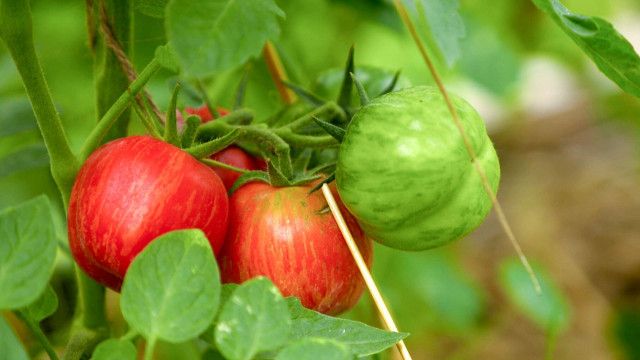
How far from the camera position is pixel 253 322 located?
0.47m

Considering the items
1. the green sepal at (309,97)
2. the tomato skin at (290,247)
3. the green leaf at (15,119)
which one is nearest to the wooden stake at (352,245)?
the tomato skin at (290,247)

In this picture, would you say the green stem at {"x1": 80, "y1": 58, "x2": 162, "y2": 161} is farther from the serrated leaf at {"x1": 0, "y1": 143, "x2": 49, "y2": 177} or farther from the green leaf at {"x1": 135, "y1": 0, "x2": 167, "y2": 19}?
the serrated leaf at {"x1": 0, "y1": 143, "x2": 49, "y2": 177}

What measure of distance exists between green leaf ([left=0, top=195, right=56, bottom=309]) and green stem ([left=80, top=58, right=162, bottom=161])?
0.54ft

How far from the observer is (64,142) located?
62 centimetres

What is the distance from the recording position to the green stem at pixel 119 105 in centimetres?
59

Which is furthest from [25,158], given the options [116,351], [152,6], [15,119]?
[116,351]

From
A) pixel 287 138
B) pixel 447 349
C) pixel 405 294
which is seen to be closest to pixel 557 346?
pixel 447 349

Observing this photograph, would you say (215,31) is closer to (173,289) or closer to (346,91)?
(173,289)

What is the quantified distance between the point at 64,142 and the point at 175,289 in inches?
7.7

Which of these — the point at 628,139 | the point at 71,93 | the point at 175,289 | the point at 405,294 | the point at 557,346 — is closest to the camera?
the point at 175,289

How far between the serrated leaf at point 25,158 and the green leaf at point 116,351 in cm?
38

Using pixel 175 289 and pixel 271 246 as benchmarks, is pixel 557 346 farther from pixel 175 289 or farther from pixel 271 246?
pixel 175 289

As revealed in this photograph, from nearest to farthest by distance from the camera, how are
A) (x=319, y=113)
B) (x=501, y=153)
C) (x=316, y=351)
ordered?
(x=316, y=351)
(x=319, y=113)
(x=501, y=153)

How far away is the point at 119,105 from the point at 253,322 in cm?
22
